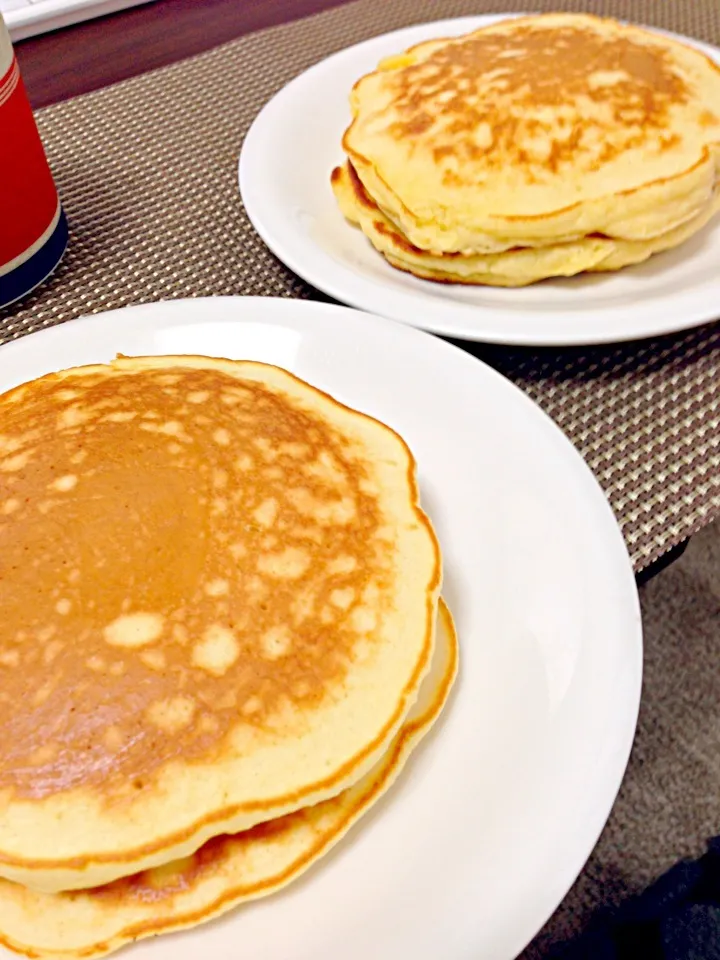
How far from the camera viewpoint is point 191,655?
2.04 ft

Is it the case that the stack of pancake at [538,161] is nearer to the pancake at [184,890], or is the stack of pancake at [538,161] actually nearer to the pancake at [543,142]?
the pancake at [543,142]

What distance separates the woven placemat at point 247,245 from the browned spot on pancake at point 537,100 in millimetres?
261

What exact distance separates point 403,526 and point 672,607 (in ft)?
3.53

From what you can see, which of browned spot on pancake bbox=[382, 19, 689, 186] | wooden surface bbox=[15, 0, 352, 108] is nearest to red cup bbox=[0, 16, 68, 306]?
browned spot on pancake bbox=[382, 19, 689, 186]

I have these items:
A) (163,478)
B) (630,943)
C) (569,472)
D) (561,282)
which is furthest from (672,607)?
(163,478)

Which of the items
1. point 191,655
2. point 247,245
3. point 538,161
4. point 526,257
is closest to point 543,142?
point 538,161

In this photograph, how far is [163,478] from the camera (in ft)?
2.33

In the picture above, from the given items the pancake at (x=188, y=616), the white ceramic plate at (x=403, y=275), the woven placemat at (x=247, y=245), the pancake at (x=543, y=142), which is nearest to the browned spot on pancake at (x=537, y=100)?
the pancake at (x=543, y=142)

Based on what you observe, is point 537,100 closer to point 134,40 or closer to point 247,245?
point 247,245

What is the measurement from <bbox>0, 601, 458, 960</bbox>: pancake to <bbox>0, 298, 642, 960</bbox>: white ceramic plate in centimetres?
2

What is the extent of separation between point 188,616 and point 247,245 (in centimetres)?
74

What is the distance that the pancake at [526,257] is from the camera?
3.34ft

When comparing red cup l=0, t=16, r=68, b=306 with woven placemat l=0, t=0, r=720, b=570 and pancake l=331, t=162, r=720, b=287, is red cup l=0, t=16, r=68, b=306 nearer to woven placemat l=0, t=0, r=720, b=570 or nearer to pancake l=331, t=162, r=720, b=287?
woven placemat l=0, t=0, r=720, b=570

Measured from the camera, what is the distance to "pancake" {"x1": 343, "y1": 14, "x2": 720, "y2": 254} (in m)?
1.00
